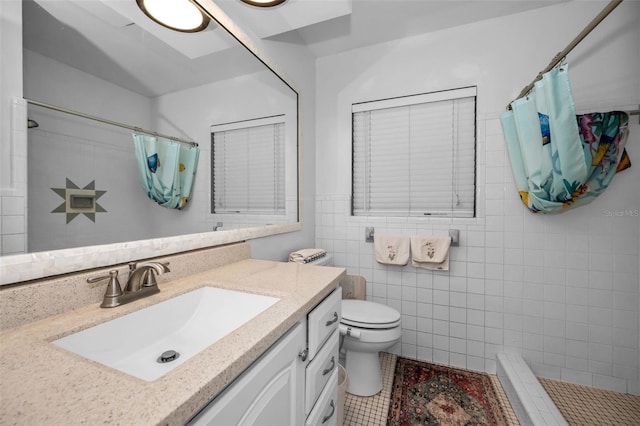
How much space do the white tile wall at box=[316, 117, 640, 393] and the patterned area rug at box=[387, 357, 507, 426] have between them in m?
0.13

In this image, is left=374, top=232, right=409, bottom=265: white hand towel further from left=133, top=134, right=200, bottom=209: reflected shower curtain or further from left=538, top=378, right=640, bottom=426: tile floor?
left=133, top=134, right=200, bottom=209: reflected shower curtain

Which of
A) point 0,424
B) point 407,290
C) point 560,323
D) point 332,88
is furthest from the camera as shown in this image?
point 332,88

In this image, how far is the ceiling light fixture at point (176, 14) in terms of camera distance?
2.85 feet

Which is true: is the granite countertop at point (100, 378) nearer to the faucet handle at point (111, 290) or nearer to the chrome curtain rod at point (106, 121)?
the faucet handle at point (111, 290)

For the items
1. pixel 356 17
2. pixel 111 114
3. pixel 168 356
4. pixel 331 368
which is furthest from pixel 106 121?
pixel 356 17

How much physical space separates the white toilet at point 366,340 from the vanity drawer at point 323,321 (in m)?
0.52

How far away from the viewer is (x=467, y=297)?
180 centimetres

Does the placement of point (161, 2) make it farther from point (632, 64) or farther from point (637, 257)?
point (637, 257)

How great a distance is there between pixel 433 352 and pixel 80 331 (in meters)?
1.99

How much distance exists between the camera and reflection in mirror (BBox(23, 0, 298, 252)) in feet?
2.11

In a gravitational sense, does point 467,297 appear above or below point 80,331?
below

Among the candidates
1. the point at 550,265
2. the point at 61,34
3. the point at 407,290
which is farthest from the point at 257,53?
the point at 550,265

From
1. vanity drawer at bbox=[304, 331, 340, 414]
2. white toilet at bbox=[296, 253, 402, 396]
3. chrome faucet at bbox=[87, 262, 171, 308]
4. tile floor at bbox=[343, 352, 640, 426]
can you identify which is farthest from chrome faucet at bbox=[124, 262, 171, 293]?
tile floor at bbox=[343, 352, 640, 426]

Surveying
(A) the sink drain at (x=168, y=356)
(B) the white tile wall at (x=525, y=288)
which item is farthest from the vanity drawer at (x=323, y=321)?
(B) the white tile wall at (x=525, y=288)
